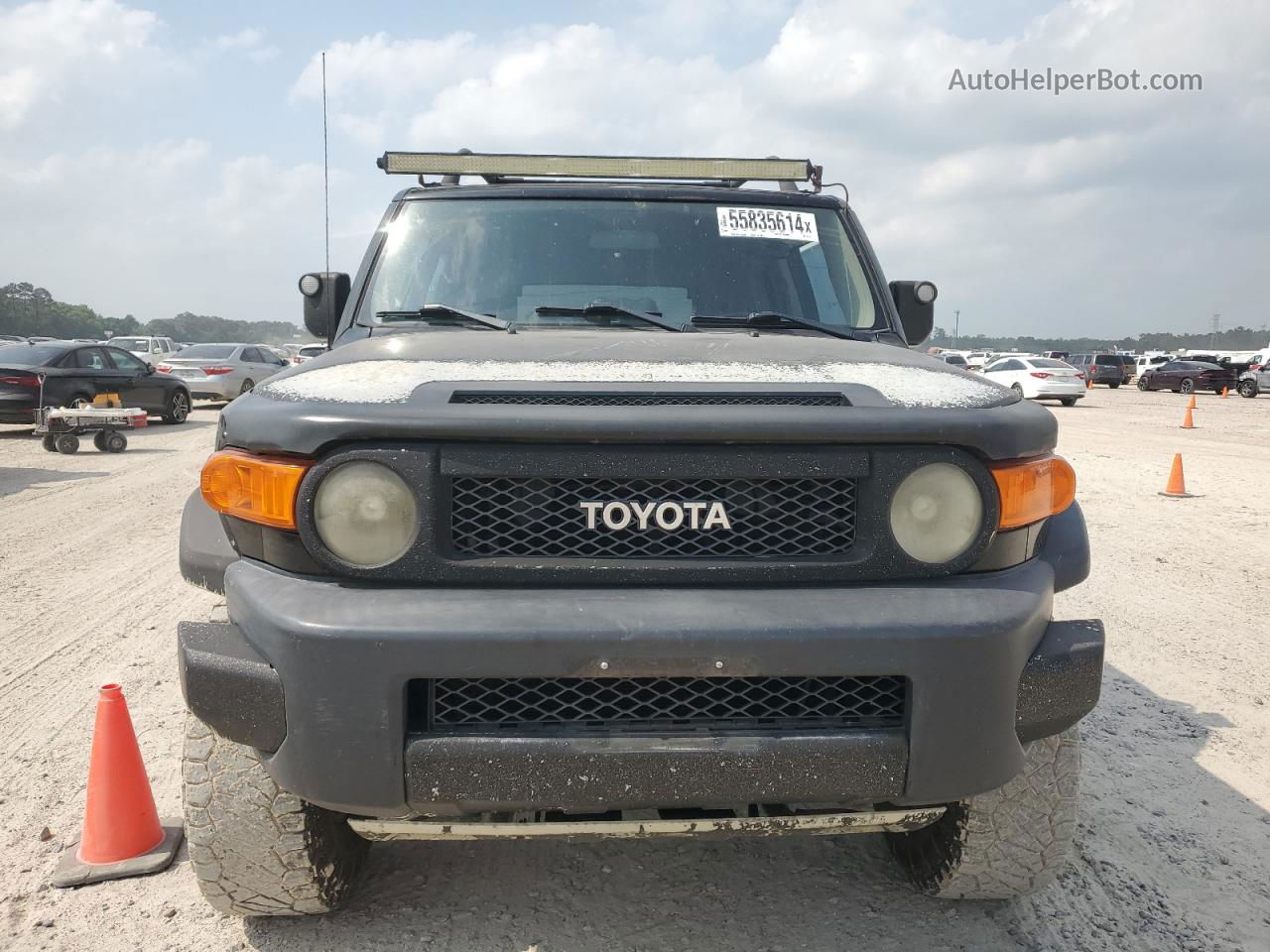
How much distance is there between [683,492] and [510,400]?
1.37 feet

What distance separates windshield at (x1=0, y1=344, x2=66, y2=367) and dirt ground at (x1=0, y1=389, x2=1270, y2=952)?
9358 mm

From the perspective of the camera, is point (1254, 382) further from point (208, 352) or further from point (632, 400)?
point (632, 400)

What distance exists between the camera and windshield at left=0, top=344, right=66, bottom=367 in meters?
13.4

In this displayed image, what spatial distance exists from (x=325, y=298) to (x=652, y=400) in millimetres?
1890

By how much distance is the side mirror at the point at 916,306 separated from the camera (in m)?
3.48

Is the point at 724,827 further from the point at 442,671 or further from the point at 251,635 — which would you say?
the point at 251,635

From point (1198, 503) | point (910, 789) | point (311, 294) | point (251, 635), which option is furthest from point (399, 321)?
point (1198, 503)

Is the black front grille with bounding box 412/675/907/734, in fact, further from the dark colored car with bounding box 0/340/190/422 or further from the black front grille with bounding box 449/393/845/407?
the dark colored car with bounding box 0/340/190/422

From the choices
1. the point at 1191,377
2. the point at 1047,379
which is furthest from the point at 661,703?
the point at 1191,377

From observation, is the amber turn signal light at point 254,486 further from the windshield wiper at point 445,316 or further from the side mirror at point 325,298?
the side mirror at point 325,298

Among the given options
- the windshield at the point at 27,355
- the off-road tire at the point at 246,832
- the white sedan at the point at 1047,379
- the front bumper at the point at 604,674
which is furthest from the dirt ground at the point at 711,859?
the white sedan at the point at 1047,379

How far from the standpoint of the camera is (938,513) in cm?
198

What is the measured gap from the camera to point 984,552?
198cm

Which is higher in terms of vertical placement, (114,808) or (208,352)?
(208,352)
